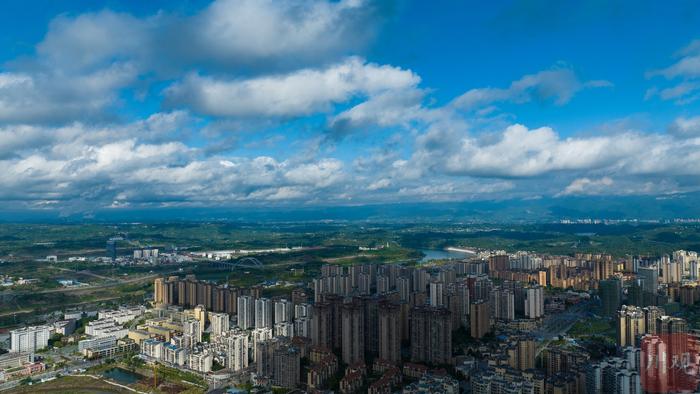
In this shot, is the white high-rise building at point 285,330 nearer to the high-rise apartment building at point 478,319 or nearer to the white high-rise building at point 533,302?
the high-rise apartment building at point 478,319

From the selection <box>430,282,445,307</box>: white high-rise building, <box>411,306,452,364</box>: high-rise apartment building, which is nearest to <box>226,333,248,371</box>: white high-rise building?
<box>411,306,452,364</box>: high-rise apartment building

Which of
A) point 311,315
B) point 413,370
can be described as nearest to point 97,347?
point 311,315

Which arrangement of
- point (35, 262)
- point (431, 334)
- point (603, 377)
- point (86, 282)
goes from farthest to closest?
point (35, 262) → point (86, 282) → point (431, 334) → point (603, 377)

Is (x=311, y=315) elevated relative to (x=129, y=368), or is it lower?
elevated

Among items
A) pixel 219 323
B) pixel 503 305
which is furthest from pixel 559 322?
pixel 219 323

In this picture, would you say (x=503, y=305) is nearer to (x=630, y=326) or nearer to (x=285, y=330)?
(x=630, y=326)

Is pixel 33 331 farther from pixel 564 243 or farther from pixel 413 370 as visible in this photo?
pixel 564 243

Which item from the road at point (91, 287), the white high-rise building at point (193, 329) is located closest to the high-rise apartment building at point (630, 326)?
the white high-rise building at point (193, 329)
